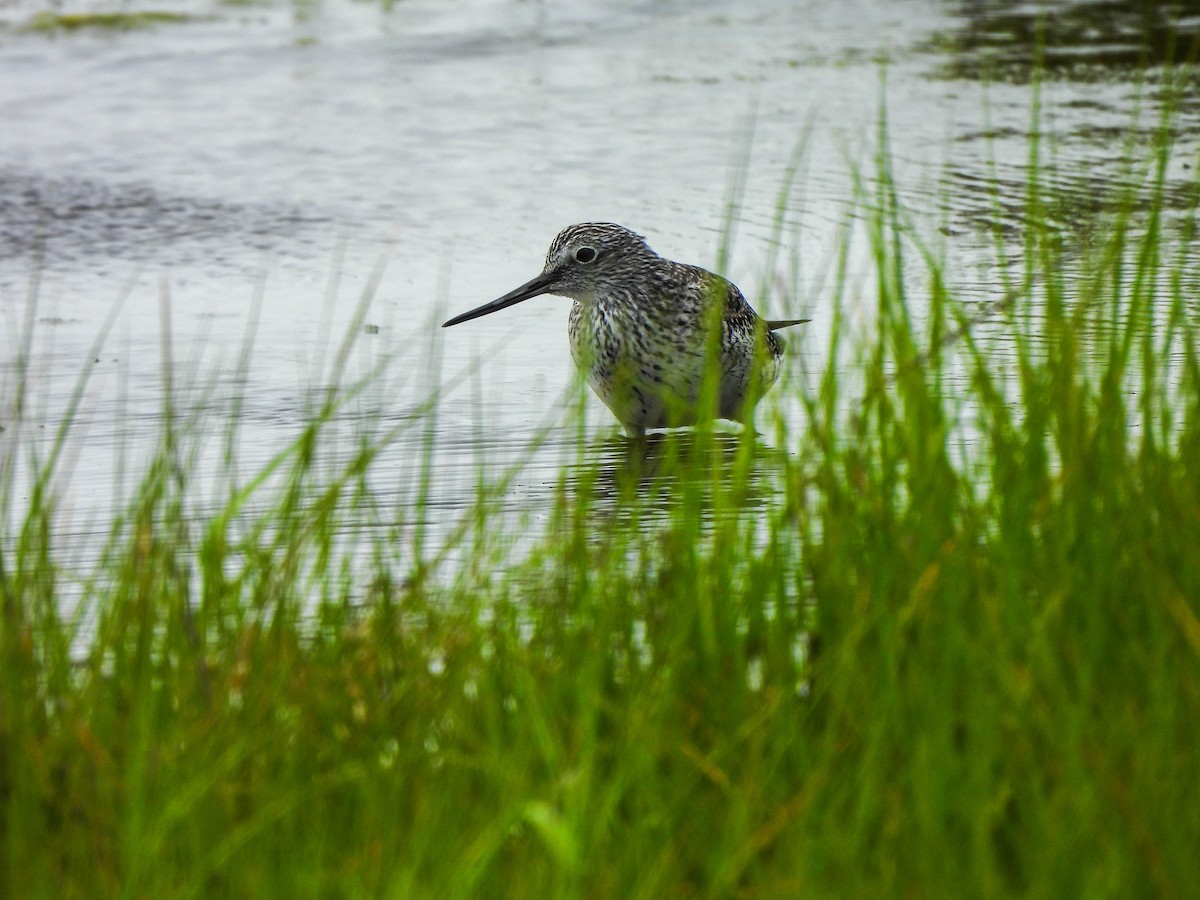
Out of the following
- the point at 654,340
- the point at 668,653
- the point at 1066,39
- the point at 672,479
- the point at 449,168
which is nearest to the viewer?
the point at 668,653

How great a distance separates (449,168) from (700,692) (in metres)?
7.79

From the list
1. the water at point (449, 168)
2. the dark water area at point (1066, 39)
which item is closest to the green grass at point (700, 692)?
the water at point (449, 168)

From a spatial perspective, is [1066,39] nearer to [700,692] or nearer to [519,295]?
[519,295]

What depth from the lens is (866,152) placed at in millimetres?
10453

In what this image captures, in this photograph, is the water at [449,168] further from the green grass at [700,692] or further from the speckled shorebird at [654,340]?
the green grass at [700,692]

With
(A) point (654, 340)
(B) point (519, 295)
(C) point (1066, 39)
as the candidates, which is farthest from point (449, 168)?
(C) point (1066, 39)

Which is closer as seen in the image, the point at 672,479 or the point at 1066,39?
the point at 672,479

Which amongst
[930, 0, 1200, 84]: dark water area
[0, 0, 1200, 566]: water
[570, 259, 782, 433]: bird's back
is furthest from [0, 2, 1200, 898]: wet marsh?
[930, 0, 1200, 84]: dark water area

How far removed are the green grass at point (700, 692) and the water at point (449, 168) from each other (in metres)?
0.47

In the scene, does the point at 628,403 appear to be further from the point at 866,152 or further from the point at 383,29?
the point at 383,29

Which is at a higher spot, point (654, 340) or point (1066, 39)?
point (1066, 39)

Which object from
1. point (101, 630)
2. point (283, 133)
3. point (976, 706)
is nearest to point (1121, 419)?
point (976, 706)

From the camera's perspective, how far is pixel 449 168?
10.7 m

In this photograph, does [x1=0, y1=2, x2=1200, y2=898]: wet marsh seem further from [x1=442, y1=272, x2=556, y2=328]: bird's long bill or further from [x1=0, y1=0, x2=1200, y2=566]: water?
[x1=442, y1=272, x2=556, y2=328]: bird's long bill
